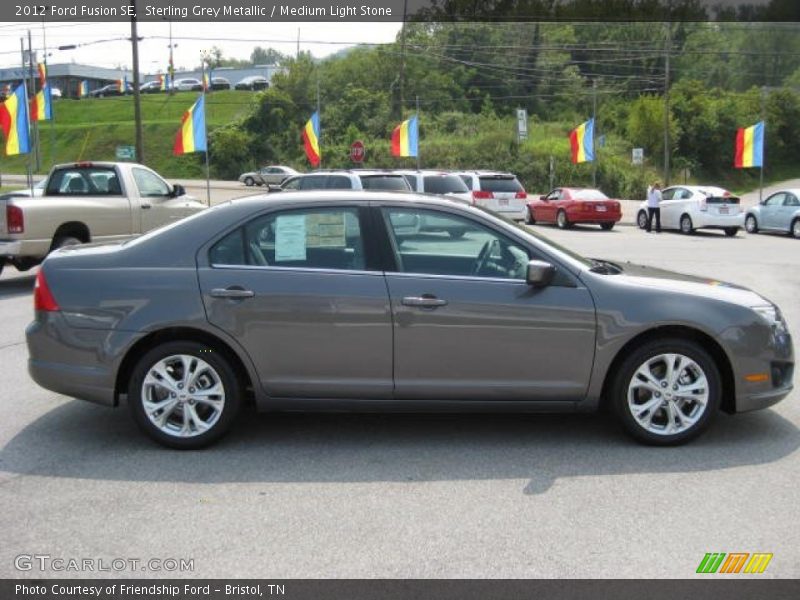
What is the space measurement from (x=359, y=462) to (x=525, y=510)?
1173mm

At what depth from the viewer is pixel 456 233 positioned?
549 centimetres

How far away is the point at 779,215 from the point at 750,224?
174 centimetres

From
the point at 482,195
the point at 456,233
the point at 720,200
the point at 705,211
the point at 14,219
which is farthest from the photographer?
the point at 482,195

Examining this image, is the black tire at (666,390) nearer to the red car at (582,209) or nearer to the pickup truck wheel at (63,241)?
the pickup truck wheel at (63,241)

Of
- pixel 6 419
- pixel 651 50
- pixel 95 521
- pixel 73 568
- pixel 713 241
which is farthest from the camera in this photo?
pixel 651 50

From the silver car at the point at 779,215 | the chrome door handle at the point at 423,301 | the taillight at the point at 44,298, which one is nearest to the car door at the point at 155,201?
the taillight at the point at 44,298

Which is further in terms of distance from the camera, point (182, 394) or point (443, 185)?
point (443, 185)

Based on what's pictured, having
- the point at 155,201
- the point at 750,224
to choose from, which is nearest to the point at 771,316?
the point at 155,201

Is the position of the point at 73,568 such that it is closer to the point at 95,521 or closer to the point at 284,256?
the point at 95,521

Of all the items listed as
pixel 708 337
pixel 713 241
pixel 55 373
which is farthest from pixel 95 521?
pixel 713 241

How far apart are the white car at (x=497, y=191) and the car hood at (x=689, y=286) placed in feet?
67.5

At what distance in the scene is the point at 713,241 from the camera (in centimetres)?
2317

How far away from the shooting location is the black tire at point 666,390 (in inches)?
210

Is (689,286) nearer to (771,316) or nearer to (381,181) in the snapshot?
(771,316)
